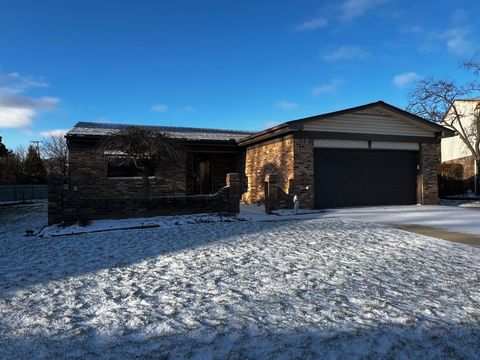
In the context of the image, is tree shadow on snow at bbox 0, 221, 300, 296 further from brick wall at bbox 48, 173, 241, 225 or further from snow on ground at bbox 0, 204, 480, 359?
brick wall at bbox 48, 173, 241, 225

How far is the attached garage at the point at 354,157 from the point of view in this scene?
13.9m

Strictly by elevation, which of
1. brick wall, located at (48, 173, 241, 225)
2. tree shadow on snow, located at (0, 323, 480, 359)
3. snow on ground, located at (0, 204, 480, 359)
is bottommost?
tree shadow on snow, located at (0, 323, 480, 359)

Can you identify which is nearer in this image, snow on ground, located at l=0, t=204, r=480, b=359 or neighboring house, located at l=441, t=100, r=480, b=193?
snow on ground, located at l=0, t=204, r=480, b=359

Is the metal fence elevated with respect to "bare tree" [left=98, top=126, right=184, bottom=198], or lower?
lower

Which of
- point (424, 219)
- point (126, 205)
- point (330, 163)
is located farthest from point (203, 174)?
point (424, 219)

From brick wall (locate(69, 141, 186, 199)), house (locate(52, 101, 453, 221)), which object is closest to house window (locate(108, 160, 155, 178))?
house (locate(52, 101, 453, 221))

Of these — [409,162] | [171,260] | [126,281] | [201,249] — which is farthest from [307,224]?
[409,162]

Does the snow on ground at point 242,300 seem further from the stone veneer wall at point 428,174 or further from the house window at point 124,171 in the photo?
the stone veneer wall at point 428,174

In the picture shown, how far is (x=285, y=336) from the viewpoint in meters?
3.21

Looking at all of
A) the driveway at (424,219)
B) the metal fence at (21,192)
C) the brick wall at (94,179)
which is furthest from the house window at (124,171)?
the metal fence at (21,192)

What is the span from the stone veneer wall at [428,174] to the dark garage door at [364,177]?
12.4 inches

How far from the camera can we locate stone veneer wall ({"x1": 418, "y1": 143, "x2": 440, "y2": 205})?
15797 millimetres

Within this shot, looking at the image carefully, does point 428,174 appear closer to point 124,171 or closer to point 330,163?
point 330,163

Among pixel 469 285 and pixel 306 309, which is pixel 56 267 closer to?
pixel 306 309
